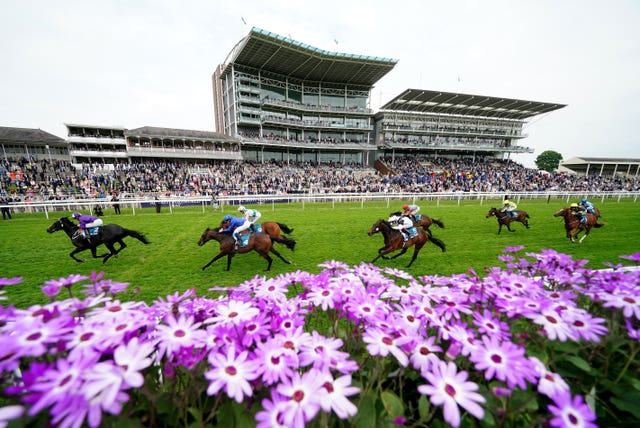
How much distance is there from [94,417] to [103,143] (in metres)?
45.1

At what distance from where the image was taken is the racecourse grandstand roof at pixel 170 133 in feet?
105

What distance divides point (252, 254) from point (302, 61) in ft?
127

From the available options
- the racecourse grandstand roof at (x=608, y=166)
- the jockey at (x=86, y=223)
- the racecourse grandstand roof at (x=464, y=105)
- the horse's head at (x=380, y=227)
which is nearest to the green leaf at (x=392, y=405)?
the horse's head at (x=380, y=227)

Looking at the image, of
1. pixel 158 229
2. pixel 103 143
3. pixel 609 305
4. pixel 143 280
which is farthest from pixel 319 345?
pixel 103 143

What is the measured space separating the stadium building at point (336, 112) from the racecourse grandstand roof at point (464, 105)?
16 cm

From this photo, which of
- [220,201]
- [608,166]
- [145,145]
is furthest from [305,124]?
[608,166]

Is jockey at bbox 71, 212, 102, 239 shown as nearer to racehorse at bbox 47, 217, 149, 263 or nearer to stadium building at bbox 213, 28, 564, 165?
racehorse at bbox 47, 217, 149, 263

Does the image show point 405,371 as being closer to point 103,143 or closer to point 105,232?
point 105,232

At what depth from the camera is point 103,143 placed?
34344mm

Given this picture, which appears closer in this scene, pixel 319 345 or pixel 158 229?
pixel 319 345

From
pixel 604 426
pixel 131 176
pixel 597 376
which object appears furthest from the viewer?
pixel 131 176

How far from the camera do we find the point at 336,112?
43.7 meters

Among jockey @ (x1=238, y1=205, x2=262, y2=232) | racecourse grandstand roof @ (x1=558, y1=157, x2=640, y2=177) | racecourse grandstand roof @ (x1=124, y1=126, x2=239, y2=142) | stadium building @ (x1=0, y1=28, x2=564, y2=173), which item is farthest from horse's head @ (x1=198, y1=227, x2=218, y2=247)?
racecourse grandstand roof @ (x1=558, y1=157, x2=640, y2=177)

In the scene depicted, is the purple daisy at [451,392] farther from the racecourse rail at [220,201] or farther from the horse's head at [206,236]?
the racecourse rail at [220,201]
